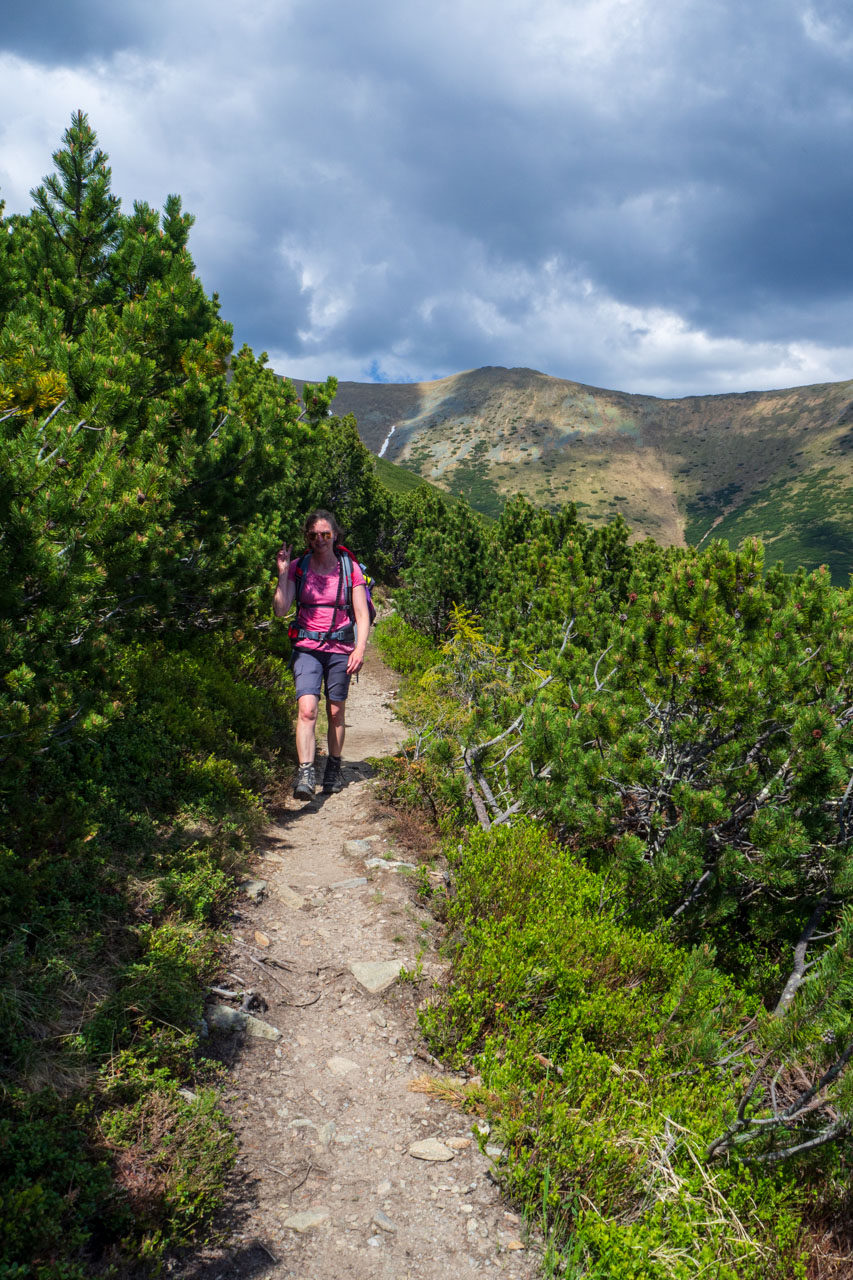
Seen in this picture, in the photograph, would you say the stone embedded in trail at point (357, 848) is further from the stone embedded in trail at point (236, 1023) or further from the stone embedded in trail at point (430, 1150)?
the stone embedded in trail at point (430, 1150)

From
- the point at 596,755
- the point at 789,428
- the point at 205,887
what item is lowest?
the point at 205,887

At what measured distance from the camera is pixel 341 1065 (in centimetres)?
323

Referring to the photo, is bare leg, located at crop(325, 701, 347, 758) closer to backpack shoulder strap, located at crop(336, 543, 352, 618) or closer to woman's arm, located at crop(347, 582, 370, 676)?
woman's arm, located at crop(347, 582, 370, 676)

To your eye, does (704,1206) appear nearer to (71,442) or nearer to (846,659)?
(846,659)

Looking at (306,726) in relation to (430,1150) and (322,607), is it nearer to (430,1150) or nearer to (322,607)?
(322,607)

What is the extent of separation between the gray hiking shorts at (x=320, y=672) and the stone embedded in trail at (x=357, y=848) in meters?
1.38

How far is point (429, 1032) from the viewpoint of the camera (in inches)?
133

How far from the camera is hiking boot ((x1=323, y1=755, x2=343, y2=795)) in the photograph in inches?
265

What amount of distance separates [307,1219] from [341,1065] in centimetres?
83

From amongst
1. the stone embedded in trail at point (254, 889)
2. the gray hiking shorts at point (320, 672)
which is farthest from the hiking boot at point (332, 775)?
the stone embedded in trail at point (254, 889)

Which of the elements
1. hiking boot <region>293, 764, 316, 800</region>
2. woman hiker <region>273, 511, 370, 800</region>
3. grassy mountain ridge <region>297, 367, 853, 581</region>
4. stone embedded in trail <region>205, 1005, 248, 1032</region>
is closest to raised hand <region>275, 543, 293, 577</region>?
woman hiker <region>273, 511, 370, 800</region>

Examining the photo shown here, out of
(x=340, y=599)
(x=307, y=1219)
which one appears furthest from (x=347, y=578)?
(x=307, y=1219)

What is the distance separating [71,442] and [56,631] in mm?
795

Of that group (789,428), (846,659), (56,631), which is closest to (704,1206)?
(846,659)
